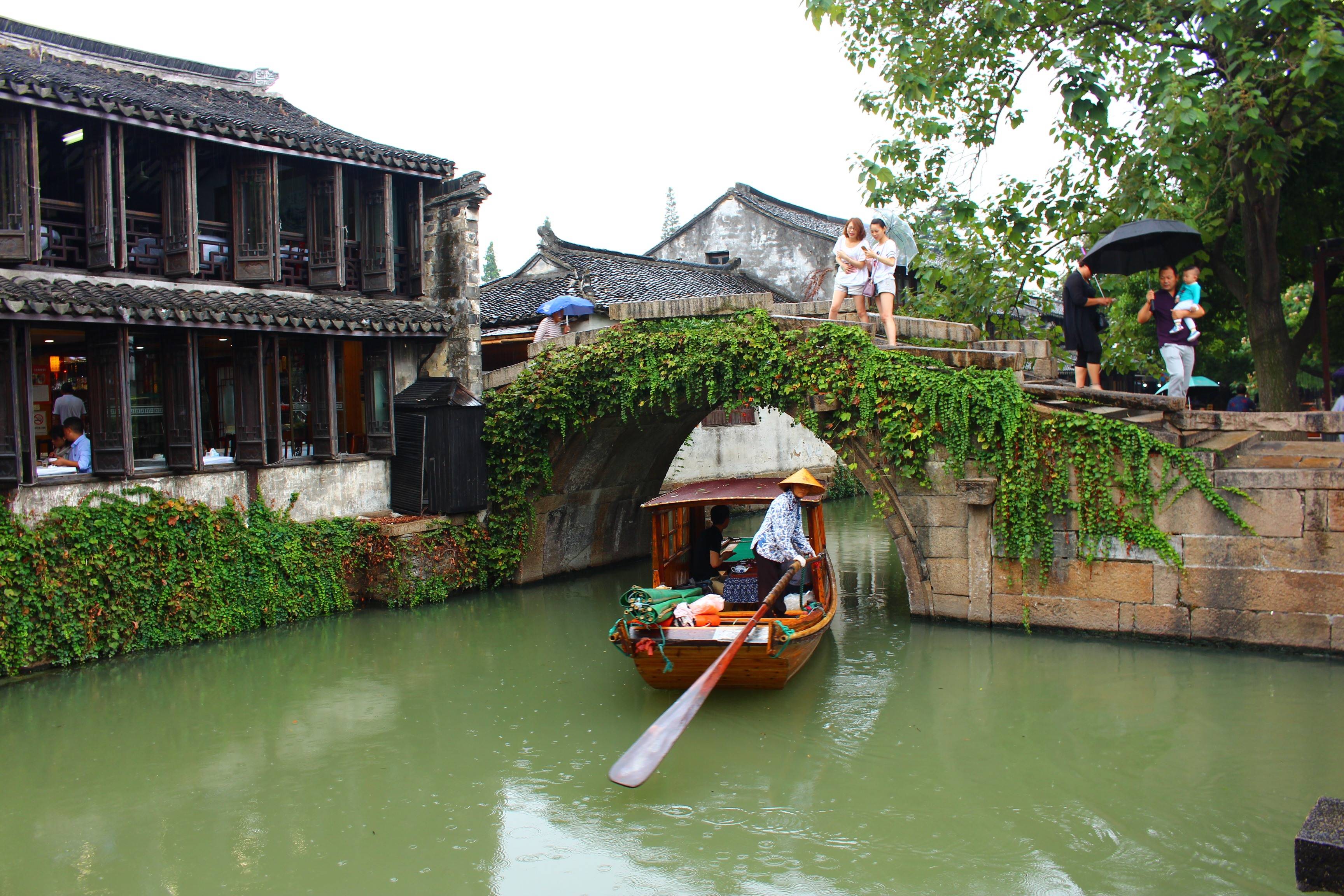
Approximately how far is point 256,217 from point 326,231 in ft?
2.87

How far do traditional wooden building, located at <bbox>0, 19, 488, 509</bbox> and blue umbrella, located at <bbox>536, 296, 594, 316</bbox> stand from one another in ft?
10.2

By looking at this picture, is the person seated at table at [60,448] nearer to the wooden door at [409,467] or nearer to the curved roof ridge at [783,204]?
the wooden door at [409,467]

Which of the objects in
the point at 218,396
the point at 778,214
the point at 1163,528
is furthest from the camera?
the point at 778,214

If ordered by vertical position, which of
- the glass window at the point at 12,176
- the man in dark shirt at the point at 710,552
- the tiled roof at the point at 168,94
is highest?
the tiled roof at the point at 168,94

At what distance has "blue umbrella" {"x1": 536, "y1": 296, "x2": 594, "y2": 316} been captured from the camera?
49.3 ft

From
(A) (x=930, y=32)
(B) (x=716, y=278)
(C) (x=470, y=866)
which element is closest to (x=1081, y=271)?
(A) (x=930, y=32)

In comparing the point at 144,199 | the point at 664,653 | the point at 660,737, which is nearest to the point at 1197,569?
the point at 664,653

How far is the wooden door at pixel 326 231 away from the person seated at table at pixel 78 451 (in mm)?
2931

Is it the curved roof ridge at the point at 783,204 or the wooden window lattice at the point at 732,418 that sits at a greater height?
the curved roof ridge at the point at 783,204

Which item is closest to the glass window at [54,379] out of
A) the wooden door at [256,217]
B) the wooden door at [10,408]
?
the wooden door at [10,408]

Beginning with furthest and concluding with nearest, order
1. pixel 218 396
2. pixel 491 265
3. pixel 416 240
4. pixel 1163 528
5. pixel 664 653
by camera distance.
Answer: pixel 491 265 → pixel 416 240 → pixel 218 396 → pixel 1163 528 → pixel 664 653

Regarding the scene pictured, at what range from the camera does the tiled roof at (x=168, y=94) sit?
8.67 m

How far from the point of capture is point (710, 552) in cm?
889

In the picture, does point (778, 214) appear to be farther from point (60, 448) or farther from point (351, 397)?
point (60, 448)
